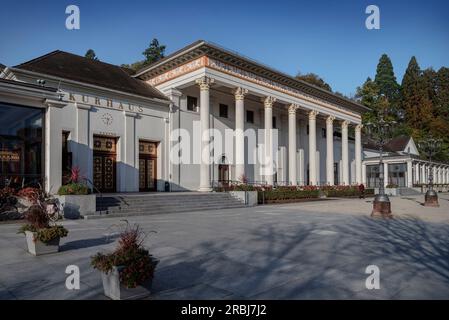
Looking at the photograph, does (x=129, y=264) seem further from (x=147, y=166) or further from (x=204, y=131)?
(x=147, y=166)

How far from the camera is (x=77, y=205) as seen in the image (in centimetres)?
1471

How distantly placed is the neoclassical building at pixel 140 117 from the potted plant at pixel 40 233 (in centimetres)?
773

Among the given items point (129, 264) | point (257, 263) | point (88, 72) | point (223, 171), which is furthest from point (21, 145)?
point (223, 171)

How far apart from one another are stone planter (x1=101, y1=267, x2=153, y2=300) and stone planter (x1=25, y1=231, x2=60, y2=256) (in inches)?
136

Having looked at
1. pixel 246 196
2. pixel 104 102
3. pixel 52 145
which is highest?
pixel 104 102

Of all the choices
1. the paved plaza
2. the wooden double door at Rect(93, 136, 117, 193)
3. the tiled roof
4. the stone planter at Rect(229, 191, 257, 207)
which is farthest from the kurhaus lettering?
the paved plaza

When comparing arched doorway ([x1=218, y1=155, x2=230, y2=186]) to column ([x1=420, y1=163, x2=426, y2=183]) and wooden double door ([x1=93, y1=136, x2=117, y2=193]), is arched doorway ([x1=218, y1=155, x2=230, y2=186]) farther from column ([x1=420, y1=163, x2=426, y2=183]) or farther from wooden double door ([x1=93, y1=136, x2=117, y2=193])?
column ([x1=420, y1=163, x2=426, y2=183])

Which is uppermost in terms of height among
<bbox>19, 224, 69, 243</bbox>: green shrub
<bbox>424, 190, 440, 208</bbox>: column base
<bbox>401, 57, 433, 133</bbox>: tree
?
<bbox>401, 57, 433, 133</bbox>: tree

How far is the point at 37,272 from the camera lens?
617cm

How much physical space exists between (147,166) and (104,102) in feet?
18.7

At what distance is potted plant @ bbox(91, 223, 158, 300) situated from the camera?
4.64m

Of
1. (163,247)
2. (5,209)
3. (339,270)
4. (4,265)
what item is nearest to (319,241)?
(339,270)
